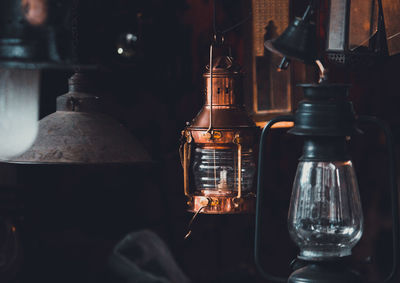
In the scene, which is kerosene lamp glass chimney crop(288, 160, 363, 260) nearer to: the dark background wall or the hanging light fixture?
the hanging light fixture

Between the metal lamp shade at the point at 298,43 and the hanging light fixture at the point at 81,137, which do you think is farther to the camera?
the hanging light fixture at the point at 81,137

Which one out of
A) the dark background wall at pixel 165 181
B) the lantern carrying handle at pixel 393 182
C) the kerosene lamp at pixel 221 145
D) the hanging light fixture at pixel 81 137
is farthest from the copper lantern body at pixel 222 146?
the dark background wall at pixel 165 181

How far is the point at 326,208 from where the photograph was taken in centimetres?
199

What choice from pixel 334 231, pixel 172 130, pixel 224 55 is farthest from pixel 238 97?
pixel 172 130

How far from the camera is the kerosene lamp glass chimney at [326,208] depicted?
1.97 m

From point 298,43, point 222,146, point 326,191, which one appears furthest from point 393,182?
point 222,146

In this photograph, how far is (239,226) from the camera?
3.97 meters

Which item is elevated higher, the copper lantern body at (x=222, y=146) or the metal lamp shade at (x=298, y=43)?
the metal lamp shade at (x=298, y=43)

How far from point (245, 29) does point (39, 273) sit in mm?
1573

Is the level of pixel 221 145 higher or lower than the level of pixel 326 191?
higher

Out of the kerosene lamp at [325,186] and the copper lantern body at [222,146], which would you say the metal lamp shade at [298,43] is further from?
the copper lantern body at [222,146]

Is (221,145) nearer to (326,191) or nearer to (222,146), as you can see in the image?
(222,146)

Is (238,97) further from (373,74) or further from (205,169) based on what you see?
(373,74)

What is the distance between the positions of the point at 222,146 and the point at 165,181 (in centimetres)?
125
